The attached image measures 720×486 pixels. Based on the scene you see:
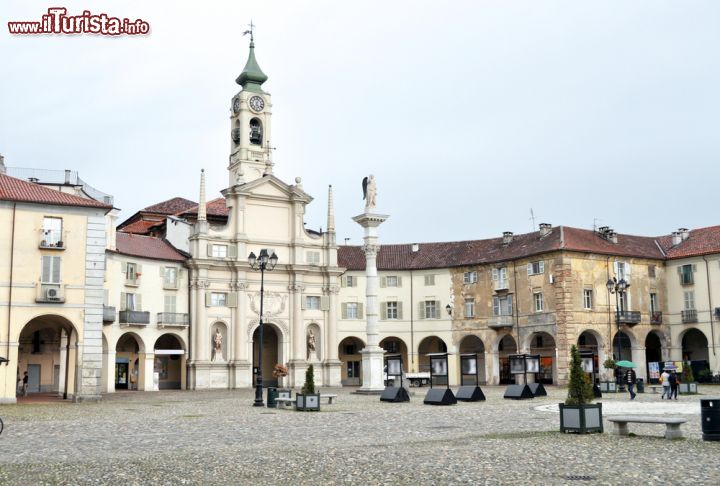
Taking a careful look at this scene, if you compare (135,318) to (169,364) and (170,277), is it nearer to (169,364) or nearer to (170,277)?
(170,277)

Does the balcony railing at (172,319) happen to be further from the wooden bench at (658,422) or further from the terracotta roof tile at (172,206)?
the wooden bench at (658,422)

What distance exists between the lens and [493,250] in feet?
224

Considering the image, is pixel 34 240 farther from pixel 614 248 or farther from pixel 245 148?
pixel 614 248

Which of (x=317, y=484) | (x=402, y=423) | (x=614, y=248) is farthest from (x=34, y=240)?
(x=614, y=248)

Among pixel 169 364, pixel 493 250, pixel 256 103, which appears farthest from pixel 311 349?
pixel 256 103

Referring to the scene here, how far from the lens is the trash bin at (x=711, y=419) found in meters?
17.6

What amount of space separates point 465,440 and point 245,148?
54.0 meters

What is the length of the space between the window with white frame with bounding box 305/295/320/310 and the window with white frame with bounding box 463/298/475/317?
12085 mm

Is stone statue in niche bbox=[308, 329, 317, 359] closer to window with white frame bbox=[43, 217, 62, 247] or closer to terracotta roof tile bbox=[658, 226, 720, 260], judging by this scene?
terracotta roof tile bbox=[658, 226, 720, 260]

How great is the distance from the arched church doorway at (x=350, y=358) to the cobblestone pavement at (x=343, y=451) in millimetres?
45598

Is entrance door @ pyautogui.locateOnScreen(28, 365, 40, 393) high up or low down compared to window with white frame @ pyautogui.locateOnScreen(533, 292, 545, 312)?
down

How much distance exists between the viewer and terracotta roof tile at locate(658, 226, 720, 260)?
63.1 m

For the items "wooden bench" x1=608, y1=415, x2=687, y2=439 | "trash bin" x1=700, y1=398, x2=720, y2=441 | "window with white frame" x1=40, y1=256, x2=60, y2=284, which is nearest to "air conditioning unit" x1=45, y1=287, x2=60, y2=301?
"window with white frame" x1=40, y1=256, x2=60, y2=284

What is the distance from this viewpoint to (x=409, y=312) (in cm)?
7075
